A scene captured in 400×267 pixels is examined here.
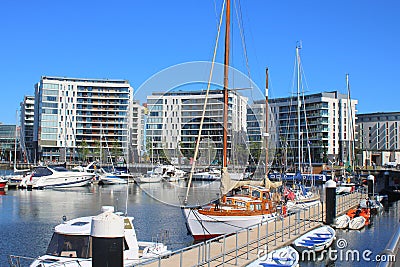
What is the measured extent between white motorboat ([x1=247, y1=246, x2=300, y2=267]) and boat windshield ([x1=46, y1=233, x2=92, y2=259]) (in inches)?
302

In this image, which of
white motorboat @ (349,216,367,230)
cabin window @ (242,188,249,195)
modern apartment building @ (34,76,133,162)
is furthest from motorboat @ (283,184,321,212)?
modern apartment building @ (34,76,133,162)

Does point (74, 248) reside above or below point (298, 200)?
above

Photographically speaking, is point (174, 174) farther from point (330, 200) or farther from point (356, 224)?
point (356, 224)

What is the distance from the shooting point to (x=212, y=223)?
31.8 metres

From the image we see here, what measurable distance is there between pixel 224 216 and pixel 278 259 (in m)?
9.64

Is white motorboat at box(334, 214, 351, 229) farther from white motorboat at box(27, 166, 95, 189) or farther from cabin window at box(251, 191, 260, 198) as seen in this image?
white motorboat at box(27, 166, 95, 189)

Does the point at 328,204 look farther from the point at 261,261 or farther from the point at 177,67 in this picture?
the point at 177,67

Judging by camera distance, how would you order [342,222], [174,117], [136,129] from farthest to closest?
[342,222] → [174,117] → [136,129]

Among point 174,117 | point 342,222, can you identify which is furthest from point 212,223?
point 342,222

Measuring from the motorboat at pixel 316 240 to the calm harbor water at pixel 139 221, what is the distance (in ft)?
3.50

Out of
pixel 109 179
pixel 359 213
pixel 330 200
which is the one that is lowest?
pixel 109 179

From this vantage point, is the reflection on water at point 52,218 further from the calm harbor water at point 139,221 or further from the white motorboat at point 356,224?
the white motorboat at point 356,224

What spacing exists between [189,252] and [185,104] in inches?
412

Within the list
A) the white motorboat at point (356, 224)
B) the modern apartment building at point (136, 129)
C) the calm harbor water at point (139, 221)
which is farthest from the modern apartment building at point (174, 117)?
the white motorboat at point (356, 224)
